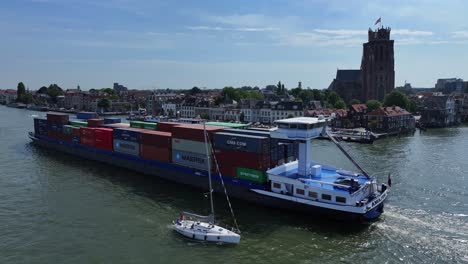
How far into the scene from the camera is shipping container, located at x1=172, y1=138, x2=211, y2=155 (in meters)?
36.4

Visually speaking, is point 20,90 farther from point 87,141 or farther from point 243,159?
point 243,159

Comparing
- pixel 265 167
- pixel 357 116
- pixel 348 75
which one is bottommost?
pixel 265 167

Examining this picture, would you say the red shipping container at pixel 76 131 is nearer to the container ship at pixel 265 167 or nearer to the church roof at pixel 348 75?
the container ship at pixel 265 167

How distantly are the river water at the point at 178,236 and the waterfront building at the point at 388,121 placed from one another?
124 ft

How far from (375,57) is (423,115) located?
2611cm

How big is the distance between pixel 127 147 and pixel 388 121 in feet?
186

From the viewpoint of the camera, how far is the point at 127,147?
150 ft

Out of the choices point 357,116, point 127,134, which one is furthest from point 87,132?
point 357,116

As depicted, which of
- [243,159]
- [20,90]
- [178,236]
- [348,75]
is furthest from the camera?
[20,90]

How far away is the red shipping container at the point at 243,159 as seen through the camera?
3166 centimetres

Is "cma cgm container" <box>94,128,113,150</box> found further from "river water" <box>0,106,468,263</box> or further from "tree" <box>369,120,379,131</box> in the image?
"tree" <box>369,120,379,131</box>

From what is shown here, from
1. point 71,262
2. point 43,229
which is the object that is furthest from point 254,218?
point 43,229

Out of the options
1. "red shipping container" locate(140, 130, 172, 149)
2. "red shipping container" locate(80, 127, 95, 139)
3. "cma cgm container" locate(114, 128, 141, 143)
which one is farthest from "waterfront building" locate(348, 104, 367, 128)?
"red shipping container" locate(80, 127, 95, 139)

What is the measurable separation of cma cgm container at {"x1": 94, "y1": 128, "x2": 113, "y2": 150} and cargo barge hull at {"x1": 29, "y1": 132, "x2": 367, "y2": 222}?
660 mm
